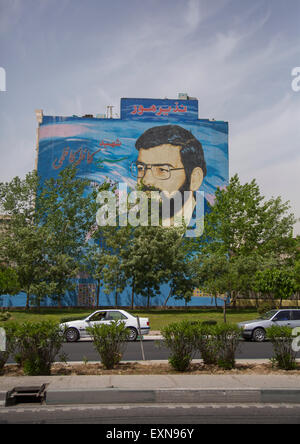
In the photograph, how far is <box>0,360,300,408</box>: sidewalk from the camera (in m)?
7.32

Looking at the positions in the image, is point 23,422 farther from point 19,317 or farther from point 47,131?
point 47,131

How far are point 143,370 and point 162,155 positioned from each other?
39100 mm

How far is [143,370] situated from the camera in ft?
31.9

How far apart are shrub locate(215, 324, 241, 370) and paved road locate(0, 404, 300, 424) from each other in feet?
8.16

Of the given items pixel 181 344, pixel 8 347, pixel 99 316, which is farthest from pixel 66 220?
pixel 181 344

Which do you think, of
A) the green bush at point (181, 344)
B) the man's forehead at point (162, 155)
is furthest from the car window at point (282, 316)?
the man's forehead at point (162, 155)

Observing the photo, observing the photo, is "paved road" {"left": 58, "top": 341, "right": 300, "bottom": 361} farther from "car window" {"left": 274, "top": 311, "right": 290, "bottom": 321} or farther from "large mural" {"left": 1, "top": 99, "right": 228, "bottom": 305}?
"large mural" {"left": 1, "top": 99, "right": 228, "bottom": 305}

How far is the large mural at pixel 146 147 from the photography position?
46.4 m

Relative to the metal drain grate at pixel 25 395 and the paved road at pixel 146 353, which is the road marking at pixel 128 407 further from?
the paved road at pixel 146 353

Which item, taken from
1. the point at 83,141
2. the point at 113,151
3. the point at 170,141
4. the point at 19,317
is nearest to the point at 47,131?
the point at 83,141

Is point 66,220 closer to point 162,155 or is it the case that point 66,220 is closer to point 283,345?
point 162,155

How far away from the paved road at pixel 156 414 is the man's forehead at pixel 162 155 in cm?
4122
